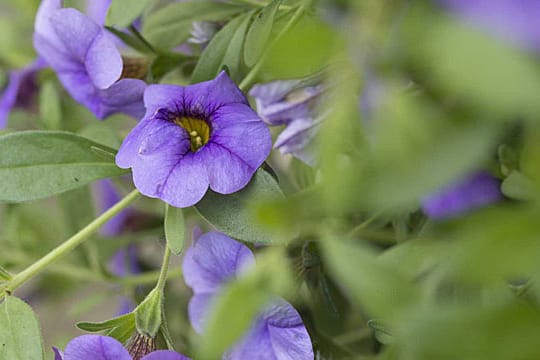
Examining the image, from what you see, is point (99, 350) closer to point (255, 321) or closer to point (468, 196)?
point (255, 321)

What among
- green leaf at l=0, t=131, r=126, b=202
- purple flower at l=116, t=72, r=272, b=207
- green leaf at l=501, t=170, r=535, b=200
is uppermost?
green leaf at l=501, t=170, r=535, b=200

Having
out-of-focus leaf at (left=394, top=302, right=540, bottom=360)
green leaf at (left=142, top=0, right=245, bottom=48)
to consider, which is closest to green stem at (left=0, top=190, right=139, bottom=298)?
green leaf at (left=142, top=0, right=245, bottom=48)

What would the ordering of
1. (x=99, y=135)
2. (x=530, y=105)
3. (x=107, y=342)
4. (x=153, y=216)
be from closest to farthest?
(x=530, y=105) < (x=107, y=342) < (x=99, y=135) < (x=153, y=216)

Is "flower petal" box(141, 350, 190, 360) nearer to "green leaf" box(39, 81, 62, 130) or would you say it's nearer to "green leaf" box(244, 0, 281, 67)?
"green leaf" box(244, 0, 281, 67)

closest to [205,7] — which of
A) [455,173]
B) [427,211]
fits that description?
[427,211]

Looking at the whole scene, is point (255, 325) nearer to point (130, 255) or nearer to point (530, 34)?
point (530, 34)

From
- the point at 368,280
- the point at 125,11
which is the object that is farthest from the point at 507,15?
the point at 125,11

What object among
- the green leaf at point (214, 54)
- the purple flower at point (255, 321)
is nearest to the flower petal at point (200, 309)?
the purple flower at point (255, 321)
